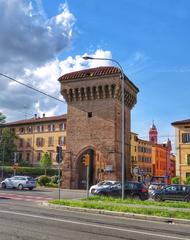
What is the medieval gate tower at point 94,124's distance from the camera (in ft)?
153

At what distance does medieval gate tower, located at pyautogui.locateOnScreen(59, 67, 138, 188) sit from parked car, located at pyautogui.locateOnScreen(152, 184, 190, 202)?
51.7 ft

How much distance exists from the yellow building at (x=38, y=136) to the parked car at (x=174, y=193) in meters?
55.6

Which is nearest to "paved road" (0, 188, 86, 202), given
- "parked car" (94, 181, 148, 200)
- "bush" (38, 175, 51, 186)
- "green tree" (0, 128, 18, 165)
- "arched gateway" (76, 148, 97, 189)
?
"parked car" (94, 181, 148, 200)

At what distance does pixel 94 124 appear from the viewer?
158 feet

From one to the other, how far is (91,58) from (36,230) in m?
16.0

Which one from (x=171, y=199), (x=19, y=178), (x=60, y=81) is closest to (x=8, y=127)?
(x=60, y=81)

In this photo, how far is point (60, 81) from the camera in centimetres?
5166

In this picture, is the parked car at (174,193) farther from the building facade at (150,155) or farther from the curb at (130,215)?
the building facade at (150,155)

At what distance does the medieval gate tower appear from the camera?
46.6 meters

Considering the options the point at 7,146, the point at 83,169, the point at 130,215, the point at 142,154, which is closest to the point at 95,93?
the point at 83,169

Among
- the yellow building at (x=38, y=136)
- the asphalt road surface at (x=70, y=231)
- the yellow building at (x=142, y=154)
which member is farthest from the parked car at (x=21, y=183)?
the yellow building at (x=142, y=154)

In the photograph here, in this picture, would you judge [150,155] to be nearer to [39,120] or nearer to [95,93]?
[39,120]

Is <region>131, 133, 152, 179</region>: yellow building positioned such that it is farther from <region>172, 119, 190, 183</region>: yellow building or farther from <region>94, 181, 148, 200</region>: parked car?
<region>94, 181, 148, 200</region>: parked car

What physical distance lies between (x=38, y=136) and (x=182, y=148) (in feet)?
126
